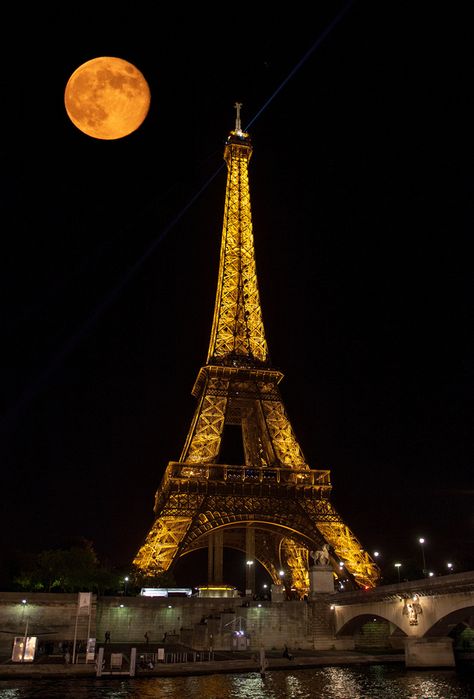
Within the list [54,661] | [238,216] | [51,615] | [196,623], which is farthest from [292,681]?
[238,216]

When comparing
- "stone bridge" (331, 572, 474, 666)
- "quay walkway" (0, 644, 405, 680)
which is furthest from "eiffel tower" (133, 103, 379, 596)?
"stone bridge" (331, 572, 474, 666)

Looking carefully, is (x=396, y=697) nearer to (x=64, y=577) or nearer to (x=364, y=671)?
(x=364, y=671)

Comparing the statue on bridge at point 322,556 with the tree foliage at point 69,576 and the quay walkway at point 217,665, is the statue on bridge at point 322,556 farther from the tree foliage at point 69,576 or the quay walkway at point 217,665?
the tree foliage at point 69,576

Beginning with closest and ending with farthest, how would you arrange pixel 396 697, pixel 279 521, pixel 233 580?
1. pixel 396 697
2. pixel 279 521
3. pixel 233 580

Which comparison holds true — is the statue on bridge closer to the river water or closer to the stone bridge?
the stone bridge

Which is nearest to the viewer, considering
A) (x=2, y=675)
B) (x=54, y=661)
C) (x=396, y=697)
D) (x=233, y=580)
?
(x=396, y=697)

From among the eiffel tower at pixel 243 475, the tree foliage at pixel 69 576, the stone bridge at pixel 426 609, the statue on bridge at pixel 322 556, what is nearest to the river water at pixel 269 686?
the stone bridge at pixel 426 609

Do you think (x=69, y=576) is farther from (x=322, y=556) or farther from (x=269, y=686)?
(x=269, y=686)
